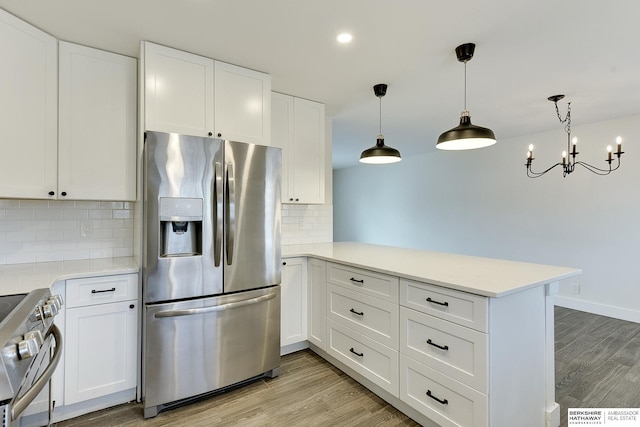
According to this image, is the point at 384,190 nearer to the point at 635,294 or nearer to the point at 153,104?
the point at 635,294

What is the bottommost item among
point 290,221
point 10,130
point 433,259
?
point 433,259

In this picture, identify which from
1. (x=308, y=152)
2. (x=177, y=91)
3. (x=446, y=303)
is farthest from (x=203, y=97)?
(x=446, y=303)

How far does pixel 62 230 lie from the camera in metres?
2.22

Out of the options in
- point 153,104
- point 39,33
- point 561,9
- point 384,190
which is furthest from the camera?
point 384,190

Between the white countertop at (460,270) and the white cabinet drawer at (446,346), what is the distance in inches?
8.7

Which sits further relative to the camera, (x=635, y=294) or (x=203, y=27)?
(x=635, y=294)

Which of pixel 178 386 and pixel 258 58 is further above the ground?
pixel 258 58

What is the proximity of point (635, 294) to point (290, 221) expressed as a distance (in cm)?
411

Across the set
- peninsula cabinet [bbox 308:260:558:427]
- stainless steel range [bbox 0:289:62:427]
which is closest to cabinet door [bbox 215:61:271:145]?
peninsula cabinet [bbox 308:260:558:427]

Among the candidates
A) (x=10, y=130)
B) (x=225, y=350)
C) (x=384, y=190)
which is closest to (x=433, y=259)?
(x=225, y=350)

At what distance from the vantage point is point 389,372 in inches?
78.6

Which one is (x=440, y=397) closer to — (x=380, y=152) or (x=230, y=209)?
(x=230, y=209)

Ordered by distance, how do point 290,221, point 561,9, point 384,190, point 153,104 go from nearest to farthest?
point 561,9
point 153,104
point 290,221
point 384,190

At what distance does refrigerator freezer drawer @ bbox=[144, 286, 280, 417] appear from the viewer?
1.90 m
